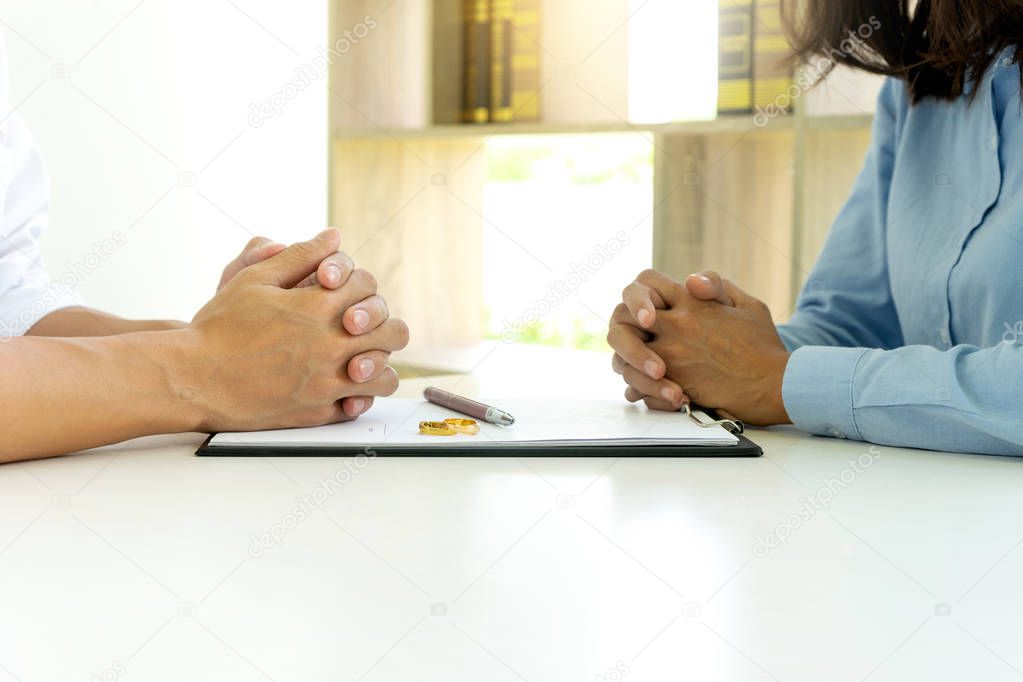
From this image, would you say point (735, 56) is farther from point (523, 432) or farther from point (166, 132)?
point (523, 432)

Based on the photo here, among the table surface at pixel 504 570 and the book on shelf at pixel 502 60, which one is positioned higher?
the book on shelf at pixel 502 60

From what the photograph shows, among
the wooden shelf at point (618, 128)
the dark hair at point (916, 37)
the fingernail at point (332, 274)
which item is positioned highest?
the dark hair at point (916, 37)

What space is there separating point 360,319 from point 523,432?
196 millimetres

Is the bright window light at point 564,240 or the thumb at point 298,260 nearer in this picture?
the thumb at point 298,260

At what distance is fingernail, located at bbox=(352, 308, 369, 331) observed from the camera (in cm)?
100

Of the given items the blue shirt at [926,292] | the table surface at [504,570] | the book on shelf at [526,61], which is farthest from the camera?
the book on shelf at [526,61]

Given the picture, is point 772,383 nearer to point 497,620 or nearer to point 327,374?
point 327,374

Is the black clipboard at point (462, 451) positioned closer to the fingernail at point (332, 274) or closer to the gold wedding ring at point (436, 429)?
the gold wedding ring at point (436, 429)

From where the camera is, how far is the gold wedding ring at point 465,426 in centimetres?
95

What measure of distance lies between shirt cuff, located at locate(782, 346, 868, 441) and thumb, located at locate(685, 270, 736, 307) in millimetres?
142

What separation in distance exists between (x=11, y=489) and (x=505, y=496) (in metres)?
0.37

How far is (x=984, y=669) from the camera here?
1.48 ft

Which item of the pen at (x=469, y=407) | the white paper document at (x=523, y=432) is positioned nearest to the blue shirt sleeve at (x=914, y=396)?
the white paper document at (x=523, y=432)

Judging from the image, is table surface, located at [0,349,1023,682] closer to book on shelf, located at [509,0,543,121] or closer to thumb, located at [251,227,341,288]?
thumb, located at [251,227,341,288]
